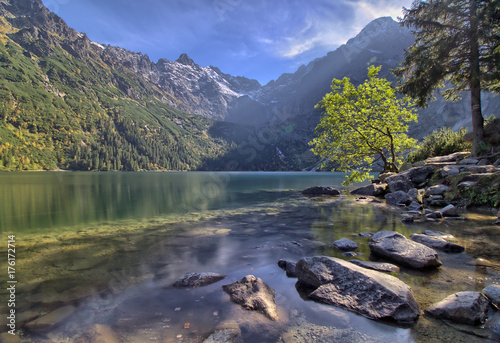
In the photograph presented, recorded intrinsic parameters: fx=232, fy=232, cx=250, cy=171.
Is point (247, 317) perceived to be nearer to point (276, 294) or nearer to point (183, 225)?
point (276, 294)

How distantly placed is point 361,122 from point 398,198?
900cm

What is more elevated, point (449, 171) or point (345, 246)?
point (449, 171)

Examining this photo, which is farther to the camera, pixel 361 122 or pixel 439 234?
pixel 361 122

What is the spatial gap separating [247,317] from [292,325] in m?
1.03

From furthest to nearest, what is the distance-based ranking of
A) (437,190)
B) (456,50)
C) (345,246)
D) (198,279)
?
(456,50)
(437,190)
(345,246)
(198,279)

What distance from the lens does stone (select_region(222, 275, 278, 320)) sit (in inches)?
221

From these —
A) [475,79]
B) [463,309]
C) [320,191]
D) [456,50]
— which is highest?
[456,50]

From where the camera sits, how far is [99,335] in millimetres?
4859

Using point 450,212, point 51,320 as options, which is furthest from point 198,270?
point 450,212

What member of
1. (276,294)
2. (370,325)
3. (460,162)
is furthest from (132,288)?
(460,162)

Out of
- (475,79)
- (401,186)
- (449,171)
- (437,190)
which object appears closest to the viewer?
(475,79)

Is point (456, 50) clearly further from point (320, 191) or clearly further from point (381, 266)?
point (381, 266)

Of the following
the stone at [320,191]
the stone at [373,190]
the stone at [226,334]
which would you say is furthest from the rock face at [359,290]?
the stone at [320,191]

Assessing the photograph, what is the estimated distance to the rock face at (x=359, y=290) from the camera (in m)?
5.02
